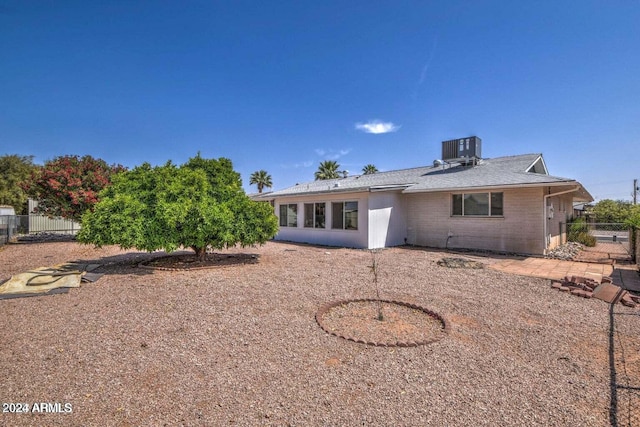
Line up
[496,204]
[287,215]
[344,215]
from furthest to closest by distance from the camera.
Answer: [287,215] → [344,215] → [496,204]

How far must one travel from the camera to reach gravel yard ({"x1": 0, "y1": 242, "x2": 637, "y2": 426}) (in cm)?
234

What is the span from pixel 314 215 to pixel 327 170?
66.9ft

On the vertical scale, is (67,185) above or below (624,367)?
above

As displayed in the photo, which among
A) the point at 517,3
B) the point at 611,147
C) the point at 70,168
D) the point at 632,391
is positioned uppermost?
the point at 517,3

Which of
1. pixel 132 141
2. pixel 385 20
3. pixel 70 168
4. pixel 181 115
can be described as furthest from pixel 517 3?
pixel 132 141

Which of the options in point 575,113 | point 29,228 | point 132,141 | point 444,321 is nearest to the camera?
point 444,321

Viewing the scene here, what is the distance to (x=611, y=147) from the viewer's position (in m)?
16.1

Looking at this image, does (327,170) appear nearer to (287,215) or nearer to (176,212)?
(287,215)

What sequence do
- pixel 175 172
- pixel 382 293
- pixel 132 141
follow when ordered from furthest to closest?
pixel 132 141 → pixel 175 172 → pixel 382 293

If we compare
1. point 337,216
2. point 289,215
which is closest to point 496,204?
point 337,216

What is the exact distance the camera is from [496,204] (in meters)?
11.5

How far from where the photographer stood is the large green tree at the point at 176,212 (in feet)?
23.8

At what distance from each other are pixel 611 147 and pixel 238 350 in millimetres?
21932

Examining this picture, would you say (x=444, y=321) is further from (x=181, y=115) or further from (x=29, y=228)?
(x=29, y=228)
